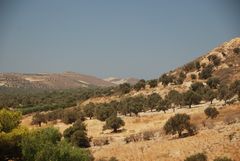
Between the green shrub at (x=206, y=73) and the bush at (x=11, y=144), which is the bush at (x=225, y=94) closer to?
the green shrub at (x=206, y=73)

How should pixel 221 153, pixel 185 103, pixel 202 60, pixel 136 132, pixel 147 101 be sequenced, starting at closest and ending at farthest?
1. pixel 221 153
2. pixel 136 132
3. pixel 185 103
4. pixel 147 101
5. pixel 202 60

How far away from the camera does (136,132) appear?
206 feet

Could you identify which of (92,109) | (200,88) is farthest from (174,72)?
(92,109)

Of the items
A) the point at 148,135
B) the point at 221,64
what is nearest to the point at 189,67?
the point at 221,64

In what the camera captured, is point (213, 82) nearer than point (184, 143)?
No

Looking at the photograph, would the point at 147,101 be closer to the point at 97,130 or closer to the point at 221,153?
the point at 97,130

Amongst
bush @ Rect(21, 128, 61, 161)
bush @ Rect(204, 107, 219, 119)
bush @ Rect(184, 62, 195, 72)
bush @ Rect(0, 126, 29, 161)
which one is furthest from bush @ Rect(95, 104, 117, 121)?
bush @ Rect(21, 128, 61, 161)

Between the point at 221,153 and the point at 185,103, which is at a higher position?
the point at 185,103

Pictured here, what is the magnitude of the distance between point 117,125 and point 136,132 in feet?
18.6

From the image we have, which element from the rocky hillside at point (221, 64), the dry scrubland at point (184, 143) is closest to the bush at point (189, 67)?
the rocky hillside at point (221, 64)

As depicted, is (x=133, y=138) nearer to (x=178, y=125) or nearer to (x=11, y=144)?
(x=178, y=125)

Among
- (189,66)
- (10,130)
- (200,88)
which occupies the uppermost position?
(189,66)

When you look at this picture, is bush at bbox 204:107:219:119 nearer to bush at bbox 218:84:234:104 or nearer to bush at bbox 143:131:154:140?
bush at bbox 143:131:154:140

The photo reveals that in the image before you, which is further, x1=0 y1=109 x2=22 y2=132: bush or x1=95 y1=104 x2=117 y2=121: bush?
x1=95 y1=104 x2=117 y2=121: bush
